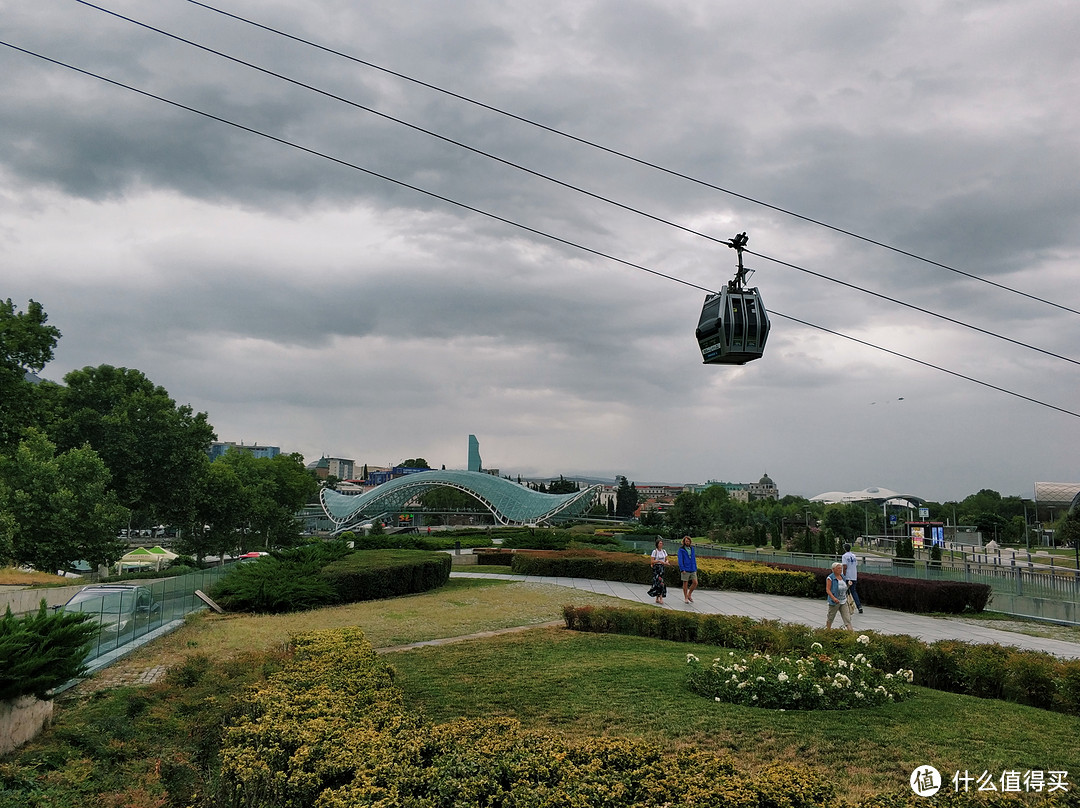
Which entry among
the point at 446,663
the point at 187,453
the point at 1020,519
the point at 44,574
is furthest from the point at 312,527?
the point at 446,663

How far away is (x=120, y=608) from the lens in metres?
10.7

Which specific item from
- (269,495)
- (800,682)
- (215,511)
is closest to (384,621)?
(800,682)

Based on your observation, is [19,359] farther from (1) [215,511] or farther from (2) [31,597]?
(1) [215,511]

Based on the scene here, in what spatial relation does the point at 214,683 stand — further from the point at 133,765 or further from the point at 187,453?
the point at 187,453

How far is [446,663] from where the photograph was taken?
9320 millimetres

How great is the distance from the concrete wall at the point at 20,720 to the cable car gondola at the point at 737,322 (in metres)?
8.70

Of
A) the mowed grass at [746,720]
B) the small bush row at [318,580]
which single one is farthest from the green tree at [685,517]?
the mowed grass at [746,720]

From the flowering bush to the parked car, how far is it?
7.61 meters

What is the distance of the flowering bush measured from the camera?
710 centimetres

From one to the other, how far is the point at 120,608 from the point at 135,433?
24.4 meters

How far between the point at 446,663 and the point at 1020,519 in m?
80.0

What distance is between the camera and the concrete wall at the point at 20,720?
19.7ft

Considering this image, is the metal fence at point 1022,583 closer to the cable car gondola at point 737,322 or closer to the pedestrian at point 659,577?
the pedestrian at point 659,577

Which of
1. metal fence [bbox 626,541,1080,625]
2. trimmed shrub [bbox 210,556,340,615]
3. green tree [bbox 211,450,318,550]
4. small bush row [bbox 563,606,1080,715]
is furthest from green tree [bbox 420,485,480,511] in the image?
small bush row [bbox 563,606,1080,715]
